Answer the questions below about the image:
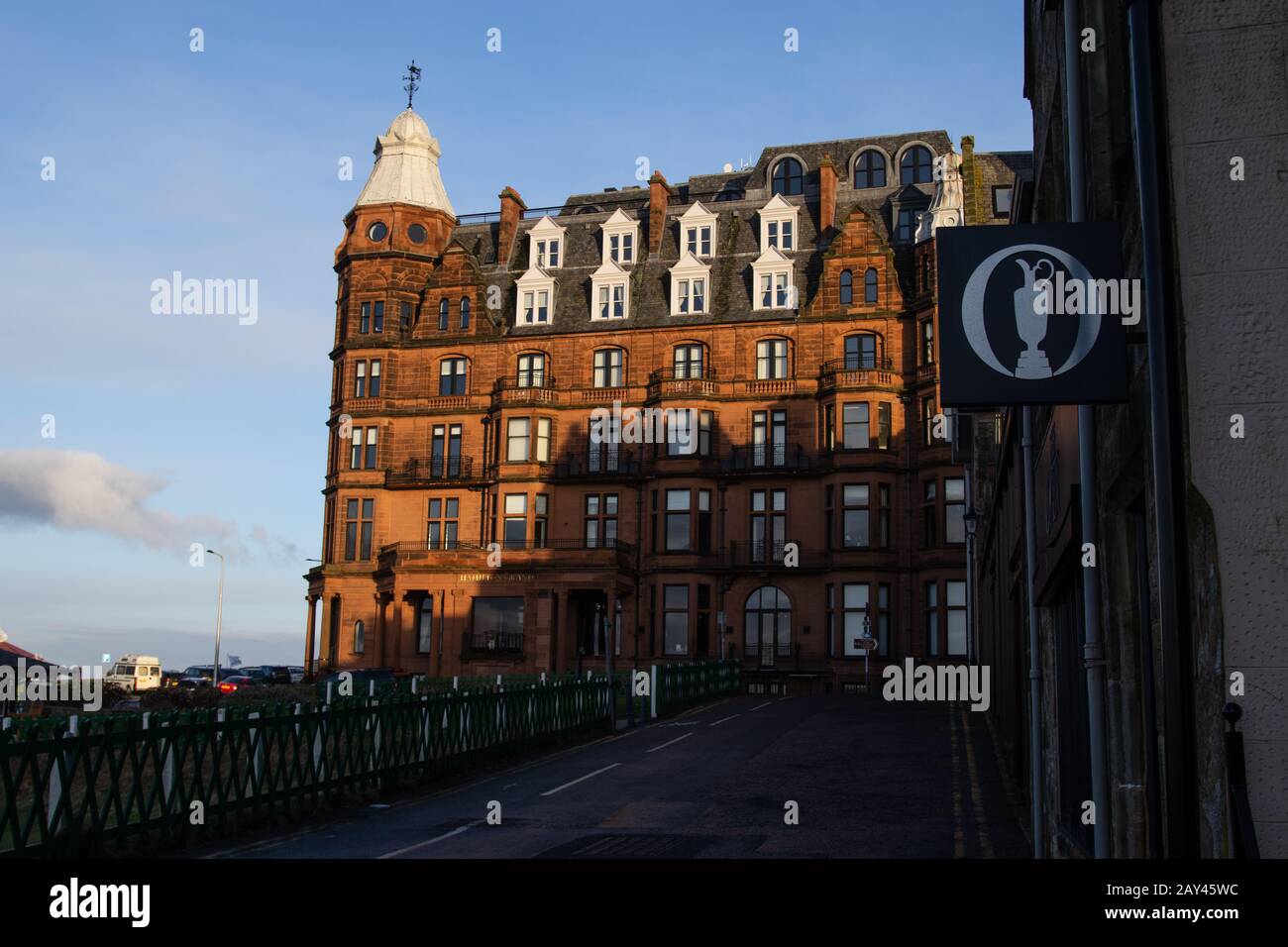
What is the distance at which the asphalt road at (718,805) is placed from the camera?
50.5 feet

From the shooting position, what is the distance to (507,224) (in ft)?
212

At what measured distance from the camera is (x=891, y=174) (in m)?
62.2

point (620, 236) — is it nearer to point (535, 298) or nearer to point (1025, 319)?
point (535, 298)

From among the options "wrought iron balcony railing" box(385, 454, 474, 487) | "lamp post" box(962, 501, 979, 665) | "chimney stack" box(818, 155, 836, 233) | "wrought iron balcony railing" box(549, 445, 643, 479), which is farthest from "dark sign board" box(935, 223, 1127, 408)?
"wrought iron balcony railing" box(385, 454, 474, 487)

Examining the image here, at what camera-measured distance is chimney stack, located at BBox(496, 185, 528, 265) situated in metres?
64.1

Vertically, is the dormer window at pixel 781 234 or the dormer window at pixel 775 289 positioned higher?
the dormer window at pixel 781 234

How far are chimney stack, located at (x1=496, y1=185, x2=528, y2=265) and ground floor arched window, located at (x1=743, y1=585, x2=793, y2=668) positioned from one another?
22423 millimetres

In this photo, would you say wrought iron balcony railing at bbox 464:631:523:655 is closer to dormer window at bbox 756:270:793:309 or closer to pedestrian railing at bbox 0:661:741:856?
dormer window at bbox 756:270:793:309

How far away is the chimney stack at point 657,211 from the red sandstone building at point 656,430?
0.48 ft

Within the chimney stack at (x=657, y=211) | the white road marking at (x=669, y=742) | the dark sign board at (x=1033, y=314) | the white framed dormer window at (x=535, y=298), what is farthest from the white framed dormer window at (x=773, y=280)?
the dark sign board at (x=1033, y=314)

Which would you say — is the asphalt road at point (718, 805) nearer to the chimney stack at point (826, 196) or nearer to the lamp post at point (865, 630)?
the lamp post at point (865, 630)
